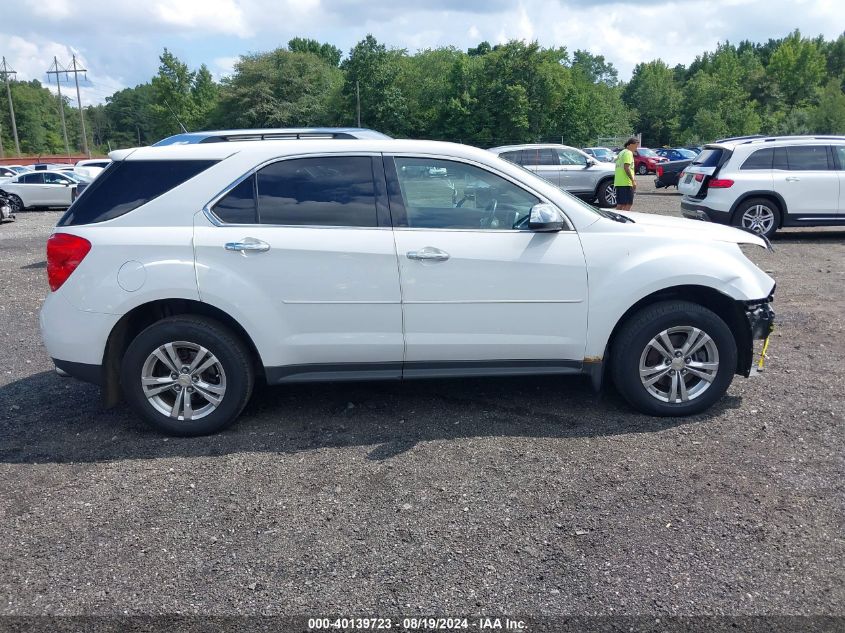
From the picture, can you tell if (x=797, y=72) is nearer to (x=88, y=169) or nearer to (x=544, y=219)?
(x=88, y=169)

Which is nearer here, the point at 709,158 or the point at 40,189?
the point at 709,158

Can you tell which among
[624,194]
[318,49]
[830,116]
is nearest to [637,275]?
[624,194]

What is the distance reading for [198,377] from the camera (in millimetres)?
4531

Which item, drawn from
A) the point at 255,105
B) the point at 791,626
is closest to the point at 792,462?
the point at 791,626

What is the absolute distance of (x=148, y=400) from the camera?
4.53 m

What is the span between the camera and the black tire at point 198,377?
4438 millimetres

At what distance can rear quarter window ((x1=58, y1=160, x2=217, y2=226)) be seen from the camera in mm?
4496

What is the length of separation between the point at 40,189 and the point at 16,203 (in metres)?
1.00

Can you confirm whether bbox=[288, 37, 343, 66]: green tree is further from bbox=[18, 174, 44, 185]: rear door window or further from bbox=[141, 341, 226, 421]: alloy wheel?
bbox=[141, 341, 226, 421]: alloy wheel

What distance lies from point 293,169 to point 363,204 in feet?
1.67

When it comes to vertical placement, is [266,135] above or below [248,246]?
above

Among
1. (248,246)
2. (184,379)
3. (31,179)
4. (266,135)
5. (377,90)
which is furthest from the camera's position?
(377,90)

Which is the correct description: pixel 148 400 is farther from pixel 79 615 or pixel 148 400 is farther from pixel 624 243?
pixel 624 243

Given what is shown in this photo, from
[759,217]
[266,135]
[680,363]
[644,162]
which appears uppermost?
[644,162]
